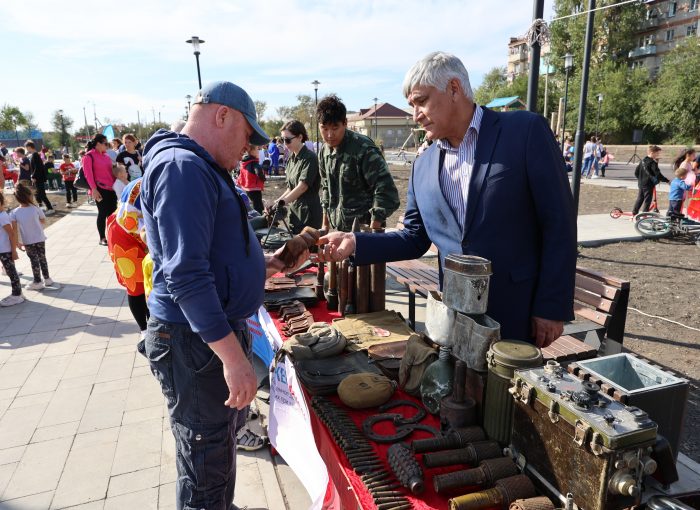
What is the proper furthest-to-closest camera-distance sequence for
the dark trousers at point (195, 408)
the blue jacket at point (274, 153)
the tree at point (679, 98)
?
the tree at point (679, 98), the blue jacket at point (274, 153), the dark trousers at point (195, 408)

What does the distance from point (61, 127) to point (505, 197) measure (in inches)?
2685

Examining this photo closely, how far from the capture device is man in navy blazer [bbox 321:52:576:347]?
1.93 meters

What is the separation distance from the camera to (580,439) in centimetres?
119

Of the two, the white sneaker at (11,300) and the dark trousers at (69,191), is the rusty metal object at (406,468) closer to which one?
the white sneaker at (11,300)

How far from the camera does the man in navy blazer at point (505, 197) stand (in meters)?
1.93

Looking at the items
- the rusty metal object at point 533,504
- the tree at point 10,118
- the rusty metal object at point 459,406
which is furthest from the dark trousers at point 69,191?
the tree at point 10,118

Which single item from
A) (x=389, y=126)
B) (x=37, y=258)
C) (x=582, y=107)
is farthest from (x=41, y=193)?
(x=389, y=126)

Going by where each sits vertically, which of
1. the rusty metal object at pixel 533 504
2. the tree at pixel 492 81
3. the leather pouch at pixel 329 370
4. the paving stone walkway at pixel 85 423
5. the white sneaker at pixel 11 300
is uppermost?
the tree at pixel 492 81

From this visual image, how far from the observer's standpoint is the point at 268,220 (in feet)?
17.8

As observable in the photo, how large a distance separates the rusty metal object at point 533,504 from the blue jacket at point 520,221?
2.90 feet

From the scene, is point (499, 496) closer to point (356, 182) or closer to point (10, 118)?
point (356, 182)

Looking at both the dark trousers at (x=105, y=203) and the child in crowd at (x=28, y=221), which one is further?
the dark trousers at (x=105, y=203)

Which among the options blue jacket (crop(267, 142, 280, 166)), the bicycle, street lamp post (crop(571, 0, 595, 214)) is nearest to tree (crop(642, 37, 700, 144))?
blue jacket (crop(267, 142, 280, 166))

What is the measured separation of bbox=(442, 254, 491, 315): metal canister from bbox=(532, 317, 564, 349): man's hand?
1.98ft
